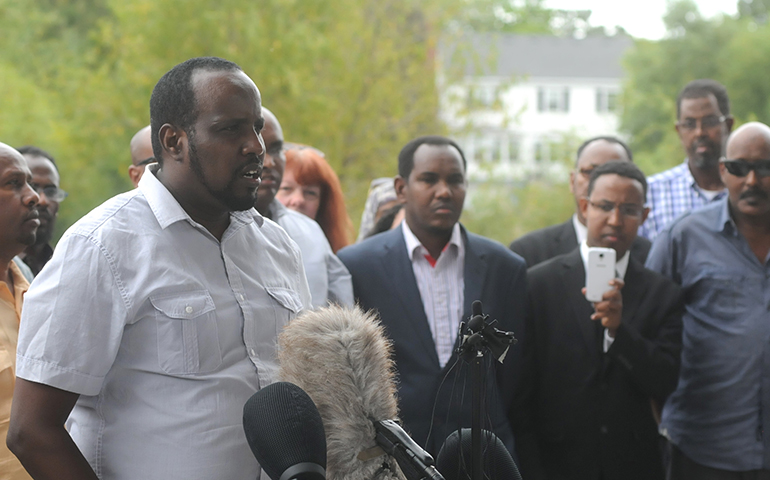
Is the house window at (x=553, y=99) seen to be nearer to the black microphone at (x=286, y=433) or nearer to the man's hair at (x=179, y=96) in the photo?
the man's hair at (x=179, y=96)

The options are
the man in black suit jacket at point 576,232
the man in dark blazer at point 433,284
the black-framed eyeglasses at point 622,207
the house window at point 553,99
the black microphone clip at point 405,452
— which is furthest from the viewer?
the house window at point 553,99

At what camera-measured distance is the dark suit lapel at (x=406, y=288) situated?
4422mm

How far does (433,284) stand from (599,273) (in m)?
0.95

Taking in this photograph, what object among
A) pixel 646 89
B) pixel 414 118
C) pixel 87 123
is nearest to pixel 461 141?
pixel 414 118

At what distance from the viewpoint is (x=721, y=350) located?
4730 mm

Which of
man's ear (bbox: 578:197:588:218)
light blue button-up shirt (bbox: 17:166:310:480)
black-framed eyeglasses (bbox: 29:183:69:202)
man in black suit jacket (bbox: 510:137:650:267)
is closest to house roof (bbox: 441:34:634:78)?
man in black suit jacket (bbox: 510:137:650:267)

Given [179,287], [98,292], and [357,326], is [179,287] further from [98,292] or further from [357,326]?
[357,326]

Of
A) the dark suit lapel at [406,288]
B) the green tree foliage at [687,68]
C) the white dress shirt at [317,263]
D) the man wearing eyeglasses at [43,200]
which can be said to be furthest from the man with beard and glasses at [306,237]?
the green tree foliage at [687,68]

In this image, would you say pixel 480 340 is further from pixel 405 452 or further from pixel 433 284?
pixel 433 284

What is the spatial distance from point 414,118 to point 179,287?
47.4 feet

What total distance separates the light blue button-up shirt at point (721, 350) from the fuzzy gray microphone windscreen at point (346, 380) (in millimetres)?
3150

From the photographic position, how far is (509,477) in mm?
2322

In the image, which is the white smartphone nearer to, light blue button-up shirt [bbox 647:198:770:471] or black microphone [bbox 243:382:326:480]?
light blue button-up shirt [bbox 647:198:770:471]

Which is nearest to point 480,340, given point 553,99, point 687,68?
point 687,68
